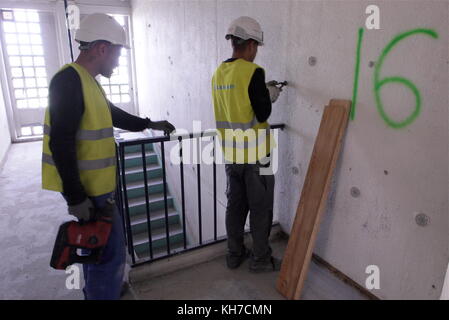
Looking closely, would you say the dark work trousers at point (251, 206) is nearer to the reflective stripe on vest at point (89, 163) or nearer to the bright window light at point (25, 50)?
the reflective stripe on vest at point (89, 163)

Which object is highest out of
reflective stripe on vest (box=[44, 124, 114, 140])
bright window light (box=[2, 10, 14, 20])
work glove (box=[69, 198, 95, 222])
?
bright window light (box=[2, 10, 14, 20])

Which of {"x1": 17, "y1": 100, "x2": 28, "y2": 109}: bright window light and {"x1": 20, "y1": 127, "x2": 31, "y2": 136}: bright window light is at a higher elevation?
{"x1": 17, "y1": 100, "x2": 28, "y2": 109}: bright window light

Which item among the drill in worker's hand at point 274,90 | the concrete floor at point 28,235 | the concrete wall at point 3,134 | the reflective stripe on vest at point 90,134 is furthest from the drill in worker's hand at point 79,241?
the concrete wall at point 3,134

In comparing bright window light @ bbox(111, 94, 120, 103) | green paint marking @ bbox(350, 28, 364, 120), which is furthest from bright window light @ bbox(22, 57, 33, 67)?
green paint marking @ bbox(350, 28, 364, 120)

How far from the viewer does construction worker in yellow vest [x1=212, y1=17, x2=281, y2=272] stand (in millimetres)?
1731

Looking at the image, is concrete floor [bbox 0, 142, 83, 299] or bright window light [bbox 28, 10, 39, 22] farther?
bright window light [bbox 28, 10, 39, 22]

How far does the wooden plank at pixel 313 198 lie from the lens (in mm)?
1805

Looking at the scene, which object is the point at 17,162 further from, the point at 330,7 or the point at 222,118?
the point at 330,7

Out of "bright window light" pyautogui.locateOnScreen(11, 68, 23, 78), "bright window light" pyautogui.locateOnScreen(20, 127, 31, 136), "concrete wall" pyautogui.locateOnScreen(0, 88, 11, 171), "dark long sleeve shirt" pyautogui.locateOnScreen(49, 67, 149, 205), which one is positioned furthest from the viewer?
"bright window light" pyautogui.locateOnScreen(20, 127, 31, 136)

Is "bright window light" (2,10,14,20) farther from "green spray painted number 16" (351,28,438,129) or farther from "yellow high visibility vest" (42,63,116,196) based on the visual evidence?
"green spray painted number 16" (351,28,438,129)

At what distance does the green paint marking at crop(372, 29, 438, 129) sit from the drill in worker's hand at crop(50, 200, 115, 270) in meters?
1.42

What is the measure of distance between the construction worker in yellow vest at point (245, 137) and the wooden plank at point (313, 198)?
20 cm

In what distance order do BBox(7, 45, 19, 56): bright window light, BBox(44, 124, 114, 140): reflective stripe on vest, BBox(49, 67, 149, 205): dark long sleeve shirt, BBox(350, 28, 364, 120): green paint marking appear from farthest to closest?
BBox(7, 45, 19, 56): bright window light < BBox(350, 28, 364, 120): green paint marking < BBox(44, 124, 114, 140): reflective stripe on vest < BBox(49, 67, 149, 205): dark long sleeve shirt

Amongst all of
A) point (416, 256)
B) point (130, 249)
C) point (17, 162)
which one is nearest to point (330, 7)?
point (416, 256)
